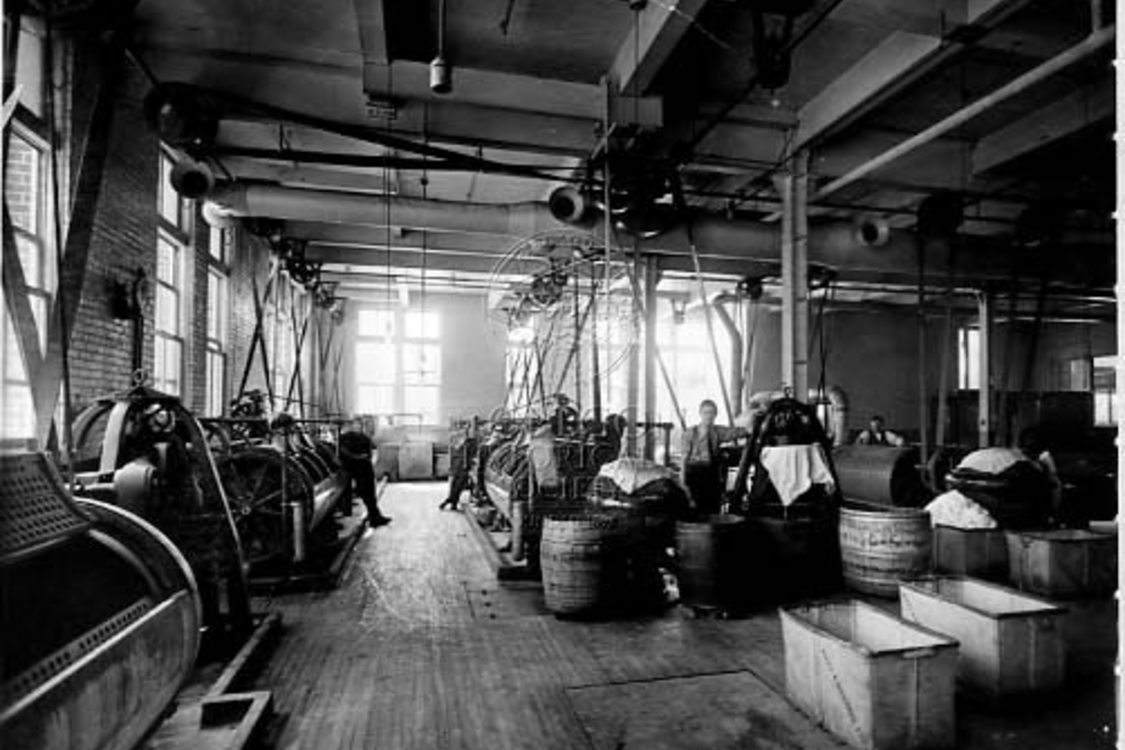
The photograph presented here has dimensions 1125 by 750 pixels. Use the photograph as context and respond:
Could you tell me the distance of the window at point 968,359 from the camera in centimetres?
1661

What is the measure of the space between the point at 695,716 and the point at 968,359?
16295mm

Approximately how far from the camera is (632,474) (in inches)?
206

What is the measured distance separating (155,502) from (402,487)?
8.90 meters

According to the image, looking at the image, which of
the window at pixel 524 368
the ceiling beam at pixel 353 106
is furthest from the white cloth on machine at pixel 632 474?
the ceiling beam at pixel 353 106

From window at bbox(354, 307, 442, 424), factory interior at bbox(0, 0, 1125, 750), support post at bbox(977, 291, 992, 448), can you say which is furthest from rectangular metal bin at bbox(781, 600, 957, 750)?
window at bbox(354, 307, 442, 424)

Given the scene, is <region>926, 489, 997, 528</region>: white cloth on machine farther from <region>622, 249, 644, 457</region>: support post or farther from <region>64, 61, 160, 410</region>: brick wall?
<region>64, 61, 160, 410</region>: brick wall

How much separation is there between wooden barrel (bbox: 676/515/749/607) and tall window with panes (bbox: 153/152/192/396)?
16.0 ft

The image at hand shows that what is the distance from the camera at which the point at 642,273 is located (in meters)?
8.72

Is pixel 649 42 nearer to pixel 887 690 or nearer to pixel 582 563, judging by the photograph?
pixel 582 563

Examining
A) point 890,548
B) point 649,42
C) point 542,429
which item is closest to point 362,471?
point 542,429

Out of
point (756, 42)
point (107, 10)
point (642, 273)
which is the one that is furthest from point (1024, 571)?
point (107, 10)

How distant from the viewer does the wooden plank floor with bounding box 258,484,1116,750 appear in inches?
113

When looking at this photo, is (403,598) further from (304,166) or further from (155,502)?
(304,166)

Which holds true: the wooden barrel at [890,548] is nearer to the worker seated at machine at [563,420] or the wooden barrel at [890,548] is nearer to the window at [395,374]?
the worker seated at machine at [563,420]
